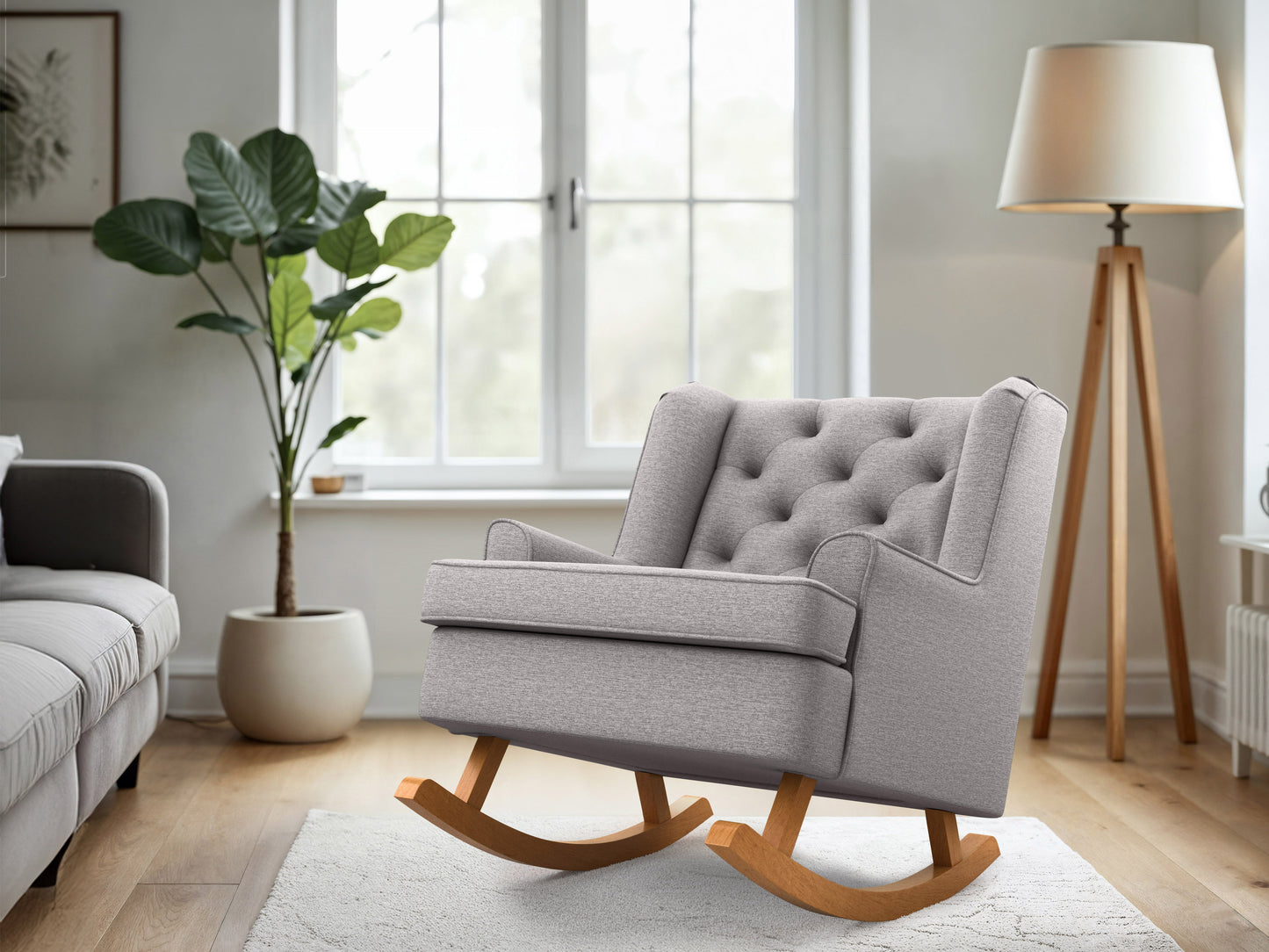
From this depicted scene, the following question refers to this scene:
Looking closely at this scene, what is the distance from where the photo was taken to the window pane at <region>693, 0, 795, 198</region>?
11.4ft

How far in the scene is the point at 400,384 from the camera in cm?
347

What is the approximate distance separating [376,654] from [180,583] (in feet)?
1.77

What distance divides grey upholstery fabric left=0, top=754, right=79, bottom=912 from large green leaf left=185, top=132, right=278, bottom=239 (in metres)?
1.40

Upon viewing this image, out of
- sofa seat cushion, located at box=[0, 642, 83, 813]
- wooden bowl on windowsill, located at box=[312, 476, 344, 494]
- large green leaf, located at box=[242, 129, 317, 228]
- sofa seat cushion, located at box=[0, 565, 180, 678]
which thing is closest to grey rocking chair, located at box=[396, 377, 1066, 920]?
sofa seat cushion, located at box=[0, 642, 83, 813]

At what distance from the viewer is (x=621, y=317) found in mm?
3500

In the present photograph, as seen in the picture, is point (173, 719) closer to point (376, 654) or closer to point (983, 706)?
point (376, 654)

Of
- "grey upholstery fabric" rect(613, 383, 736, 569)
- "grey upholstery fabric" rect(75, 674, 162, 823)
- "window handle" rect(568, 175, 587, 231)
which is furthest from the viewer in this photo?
"window handle" rect(568, 175, 587, 231)

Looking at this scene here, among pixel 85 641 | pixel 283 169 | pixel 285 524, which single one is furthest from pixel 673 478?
pixel 283 169

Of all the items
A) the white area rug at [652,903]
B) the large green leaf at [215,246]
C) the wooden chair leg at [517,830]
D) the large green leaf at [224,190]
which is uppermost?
the large green leaf at [224,190]

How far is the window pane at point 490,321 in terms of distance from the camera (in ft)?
11.4

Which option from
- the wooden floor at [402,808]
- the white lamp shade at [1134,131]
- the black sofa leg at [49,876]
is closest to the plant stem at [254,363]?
the wooden floor at [402,808]

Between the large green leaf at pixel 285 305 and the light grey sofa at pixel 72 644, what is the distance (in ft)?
1.86

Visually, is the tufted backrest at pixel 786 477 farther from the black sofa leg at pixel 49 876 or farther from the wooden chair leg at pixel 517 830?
the black sofa leg at pixel 49 876

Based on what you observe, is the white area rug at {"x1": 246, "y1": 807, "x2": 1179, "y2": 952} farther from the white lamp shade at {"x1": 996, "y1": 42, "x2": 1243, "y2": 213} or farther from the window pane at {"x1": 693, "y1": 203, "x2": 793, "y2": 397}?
the window pane at {"x1": 693, "y1": 203, "x2": 793, "y2": 397}
